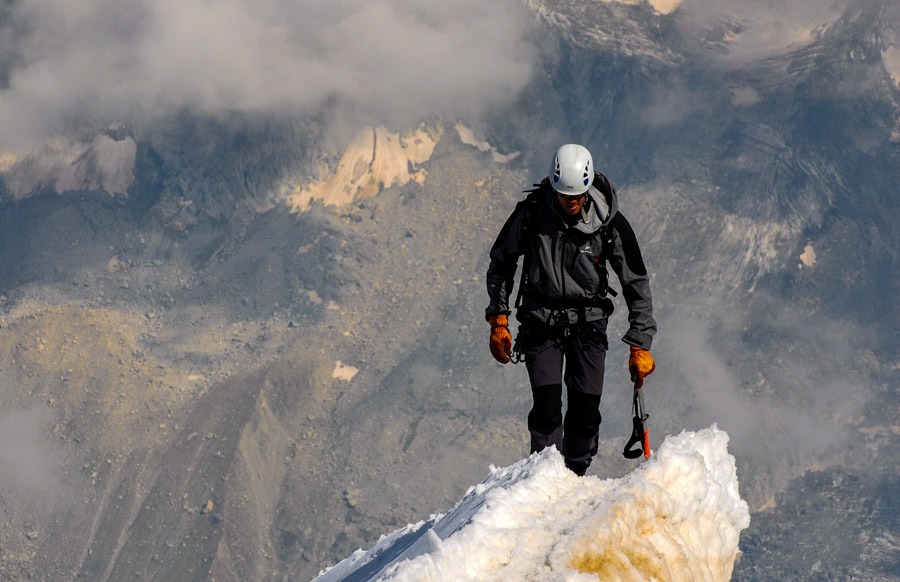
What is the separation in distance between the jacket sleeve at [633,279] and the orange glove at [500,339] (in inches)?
46.0

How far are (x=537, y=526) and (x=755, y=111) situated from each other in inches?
3443

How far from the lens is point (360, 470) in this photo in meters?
77.8

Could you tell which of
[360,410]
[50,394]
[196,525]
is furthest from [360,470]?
[50,394]

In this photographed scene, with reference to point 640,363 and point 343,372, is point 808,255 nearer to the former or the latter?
point 343,372

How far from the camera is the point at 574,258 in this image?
10039 mm

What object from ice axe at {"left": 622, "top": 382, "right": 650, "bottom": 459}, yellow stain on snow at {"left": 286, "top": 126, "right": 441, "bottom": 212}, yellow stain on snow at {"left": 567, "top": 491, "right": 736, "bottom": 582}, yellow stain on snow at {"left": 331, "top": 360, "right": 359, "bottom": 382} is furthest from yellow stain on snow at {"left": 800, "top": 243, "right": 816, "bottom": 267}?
yellow stain on snow at {"left": 567, "top": 491, "right": 736, "bottom": 582}

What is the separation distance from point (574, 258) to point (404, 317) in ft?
237

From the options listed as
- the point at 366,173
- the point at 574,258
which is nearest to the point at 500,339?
the point at 574,258

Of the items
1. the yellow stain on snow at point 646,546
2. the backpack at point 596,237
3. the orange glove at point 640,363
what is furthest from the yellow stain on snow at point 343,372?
the yellow stain on snow at point 646,546

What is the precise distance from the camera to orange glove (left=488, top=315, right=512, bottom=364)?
10414mm

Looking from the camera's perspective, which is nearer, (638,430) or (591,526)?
(591,526)

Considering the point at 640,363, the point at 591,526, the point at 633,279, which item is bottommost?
the point at 640,363

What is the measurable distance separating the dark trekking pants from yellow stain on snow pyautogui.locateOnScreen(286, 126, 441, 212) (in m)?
77.9

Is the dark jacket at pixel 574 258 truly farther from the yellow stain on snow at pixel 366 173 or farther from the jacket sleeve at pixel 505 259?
the yellow stain on snow at pixel 366 173
